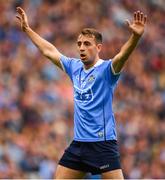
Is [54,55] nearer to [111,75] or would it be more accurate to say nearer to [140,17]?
[111,75]

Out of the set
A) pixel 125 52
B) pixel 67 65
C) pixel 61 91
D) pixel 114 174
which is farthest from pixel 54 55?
pixel 61 91

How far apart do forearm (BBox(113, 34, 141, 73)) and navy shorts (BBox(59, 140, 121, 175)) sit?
75cm

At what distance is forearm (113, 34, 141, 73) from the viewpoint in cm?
762

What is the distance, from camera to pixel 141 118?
15250mm

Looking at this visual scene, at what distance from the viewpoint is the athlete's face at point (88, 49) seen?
318 inches

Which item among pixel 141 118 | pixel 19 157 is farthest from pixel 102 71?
pixel 141 118

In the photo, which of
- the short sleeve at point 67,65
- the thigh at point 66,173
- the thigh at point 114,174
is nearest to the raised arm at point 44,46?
the short sleeve at point 67,65

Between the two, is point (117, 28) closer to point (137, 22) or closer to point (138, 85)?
point (138, 85)

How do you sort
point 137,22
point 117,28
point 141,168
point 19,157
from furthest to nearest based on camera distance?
point 117,28, point 141,168, point 19,157, point 137,22

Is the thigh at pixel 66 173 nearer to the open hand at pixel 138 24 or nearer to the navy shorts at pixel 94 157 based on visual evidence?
the navy shorts at pixel 94 157

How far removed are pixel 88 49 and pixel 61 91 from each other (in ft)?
21.6

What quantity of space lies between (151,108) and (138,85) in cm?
58

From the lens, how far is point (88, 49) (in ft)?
26.6

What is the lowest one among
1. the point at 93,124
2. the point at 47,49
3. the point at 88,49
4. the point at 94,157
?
the point at 94,157
